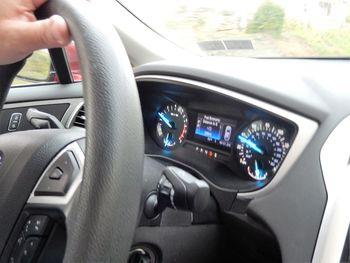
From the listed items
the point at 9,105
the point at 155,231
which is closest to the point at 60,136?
the point at 155,231

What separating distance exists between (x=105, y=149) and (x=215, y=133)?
0.68m

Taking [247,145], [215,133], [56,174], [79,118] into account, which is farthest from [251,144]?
[79,118]

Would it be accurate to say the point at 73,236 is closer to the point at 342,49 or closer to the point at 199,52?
the point at 342,49

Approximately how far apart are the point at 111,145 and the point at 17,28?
23 centimetres

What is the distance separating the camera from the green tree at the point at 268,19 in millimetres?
1578

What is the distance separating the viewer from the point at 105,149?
0.62 metres

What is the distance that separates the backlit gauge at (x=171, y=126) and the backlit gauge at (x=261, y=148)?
0.21 metres

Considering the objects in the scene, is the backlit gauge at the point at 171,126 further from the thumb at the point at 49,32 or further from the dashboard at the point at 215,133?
the thumb at the point at 49,32

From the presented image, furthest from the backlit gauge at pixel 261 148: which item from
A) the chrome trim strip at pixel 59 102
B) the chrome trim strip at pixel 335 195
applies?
the chrome trim strip at pixel 59 102

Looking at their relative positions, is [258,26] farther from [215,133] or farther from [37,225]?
[37,225]

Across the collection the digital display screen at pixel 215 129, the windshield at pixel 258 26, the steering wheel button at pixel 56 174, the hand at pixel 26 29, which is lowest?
the digital display screen at pixel 215 129

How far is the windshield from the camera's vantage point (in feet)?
4.80

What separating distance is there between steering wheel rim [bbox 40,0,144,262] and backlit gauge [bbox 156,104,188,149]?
2.21 ft

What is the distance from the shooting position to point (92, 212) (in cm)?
59
